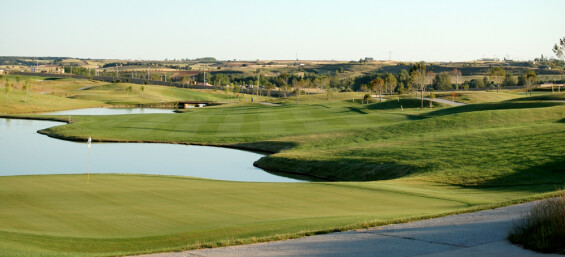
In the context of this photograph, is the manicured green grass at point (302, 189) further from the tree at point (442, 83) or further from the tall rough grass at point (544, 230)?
the tree at point (442, 83)

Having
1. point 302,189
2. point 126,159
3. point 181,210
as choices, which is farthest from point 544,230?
point 126,159

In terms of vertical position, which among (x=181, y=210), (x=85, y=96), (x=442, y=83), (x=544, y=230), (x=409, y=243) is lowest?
(x=85, y=96)

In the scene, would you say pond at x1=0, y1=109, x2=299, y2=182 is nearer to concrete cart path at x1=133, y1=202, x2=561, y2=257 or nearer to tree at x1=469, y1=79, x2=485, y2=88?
concrete cart path at x1=133, y1=202, x2=561, y2=257

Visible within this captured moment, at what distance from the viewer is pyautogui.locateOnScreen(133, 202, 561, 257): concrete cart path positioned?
1262cm

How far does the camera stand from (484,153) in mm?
37469

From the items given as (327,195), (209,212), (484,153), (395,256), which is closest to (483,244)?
(395,256)

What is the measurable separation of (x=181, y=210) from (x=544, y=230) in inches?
493

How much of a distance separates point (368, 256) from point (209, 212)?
31.4ft

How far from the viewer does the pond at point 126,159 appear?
41812 millimetres

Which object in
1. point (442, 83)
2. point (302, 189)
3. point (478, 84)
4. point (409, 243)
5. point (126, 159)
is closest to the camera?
point (409, 243)

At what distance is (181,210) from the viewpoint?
70.7 feet

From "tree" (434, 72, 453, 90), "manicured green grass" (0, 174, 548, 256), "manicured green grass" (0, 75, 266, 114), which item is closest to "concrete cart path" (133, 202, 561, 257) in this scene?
"manicured green grass" (0, 174, 548, 256)

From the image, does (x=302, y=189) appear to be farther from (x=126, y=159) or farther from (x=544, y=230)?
(x=126, y=159)

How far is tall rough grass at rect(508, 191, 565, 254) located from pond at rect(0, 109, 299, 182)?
84.5ft
